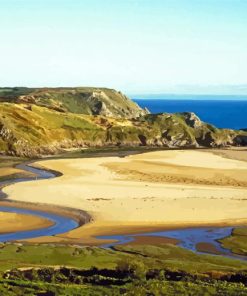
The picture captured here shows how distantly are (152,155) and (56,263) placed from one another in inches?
3018

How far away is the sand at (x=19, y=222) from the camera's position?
169 feet

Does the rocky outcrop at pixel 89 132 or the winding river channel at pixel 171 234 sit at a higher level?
the rocky outcrop at pixel 89 132

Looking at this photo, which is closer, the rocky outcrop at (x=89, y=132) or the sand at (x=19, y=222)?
the sand at (x=19, y=222)

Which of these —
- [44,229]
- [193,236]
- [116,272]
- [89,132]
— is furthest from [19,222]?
[89,132]

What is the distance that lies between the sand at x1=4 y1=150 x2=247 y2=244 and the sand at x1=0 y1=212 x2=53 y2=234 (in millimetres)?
4588

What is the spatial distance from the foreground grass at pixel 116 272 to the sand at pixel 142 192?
298 inches

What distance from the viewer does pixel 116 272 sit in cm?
3189

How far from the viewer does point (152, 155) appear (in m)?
111

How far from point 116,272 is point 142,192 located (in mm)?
38051

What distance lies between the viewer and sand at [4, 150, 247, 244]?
5488cm

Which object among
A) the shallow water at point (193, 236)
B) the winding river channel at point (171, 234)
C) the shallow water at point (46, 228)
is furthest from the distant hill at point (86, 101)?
the shallow water at point (193, 236)

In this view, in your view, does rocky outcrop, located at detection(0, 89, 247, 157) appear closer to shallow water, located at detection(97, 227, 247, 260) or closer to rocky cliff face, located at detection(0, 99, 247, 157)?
rocky cliff face, located at detection(0, 99, 247, 157)

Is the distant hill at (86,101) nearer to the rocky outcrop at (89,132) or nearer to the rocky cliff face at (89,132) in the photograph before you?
the rocky outcrop at (89,132)

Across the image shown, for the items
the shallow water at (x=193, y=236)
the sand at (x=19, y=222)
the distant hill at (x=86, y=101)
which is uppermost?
the distant hill at (x=86, y=101)
